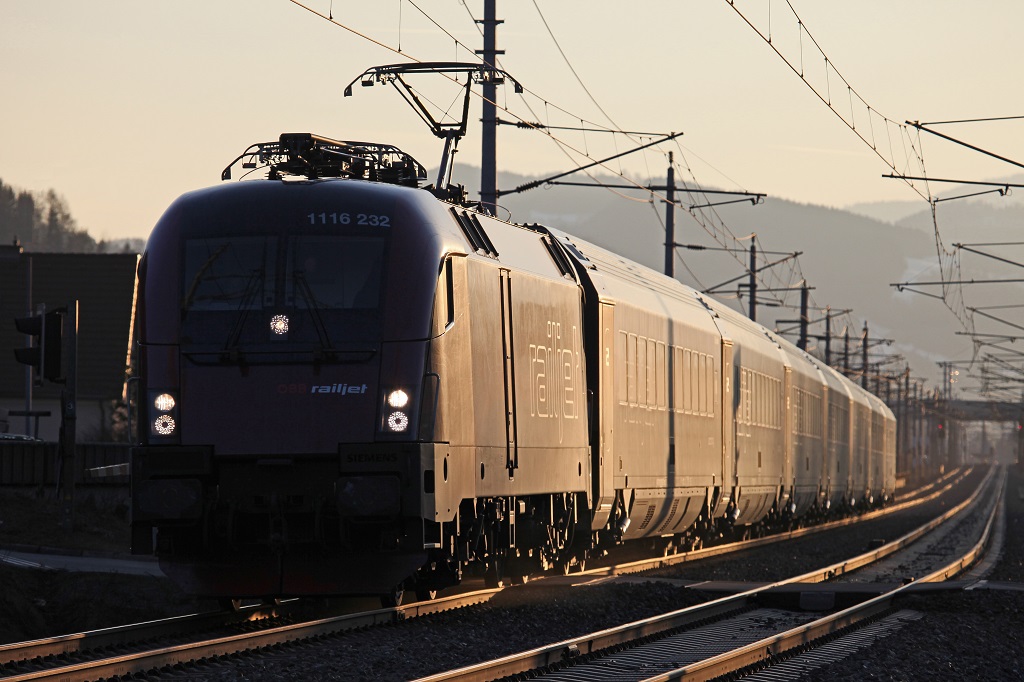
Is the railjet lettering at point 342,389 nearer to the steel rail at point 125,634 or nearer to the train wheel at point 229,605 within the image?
the steel rail at point 125,634

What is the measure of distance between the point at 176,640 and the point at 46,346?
14.9ft

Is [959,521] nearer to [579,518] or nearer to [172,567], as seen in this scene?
[579,518]

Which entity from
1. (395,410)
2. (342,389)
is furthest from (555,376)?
(342,389)

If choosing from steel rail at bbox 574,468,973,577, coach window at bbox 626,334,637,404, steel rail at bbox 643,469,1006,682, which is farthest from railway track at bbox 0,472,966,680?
steel rail at bbox 574,468,973,577

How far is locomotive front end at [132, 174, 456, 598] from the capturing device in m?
11.5

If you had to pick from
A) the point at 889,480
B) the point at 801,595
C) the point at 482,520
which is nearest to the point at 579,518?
the point at 801,595

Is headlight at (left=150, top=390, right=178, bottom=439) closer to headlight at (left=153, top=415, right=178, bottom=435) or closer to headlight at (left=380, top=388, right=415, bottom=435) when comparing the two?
headlight at (left=153, top=415, right=178, bottom=435)

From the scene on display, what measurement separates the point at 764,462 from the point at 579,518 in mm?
12895

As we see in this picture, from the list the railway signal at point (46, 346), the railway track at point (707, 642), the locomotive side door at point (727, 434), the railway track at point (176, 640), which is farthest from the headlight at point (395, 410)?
the locomotive side door at point (727, 434)

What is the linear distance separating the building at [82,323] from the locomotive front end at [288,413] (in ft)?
133

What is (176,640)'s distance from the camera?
11.1 m

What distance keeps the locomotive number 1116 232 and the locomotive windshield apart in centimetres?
10

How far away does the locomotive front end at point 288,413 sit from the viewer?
1155 centimetres

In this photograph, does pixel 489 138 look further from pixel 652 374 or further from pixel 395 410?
pixel 395 410
